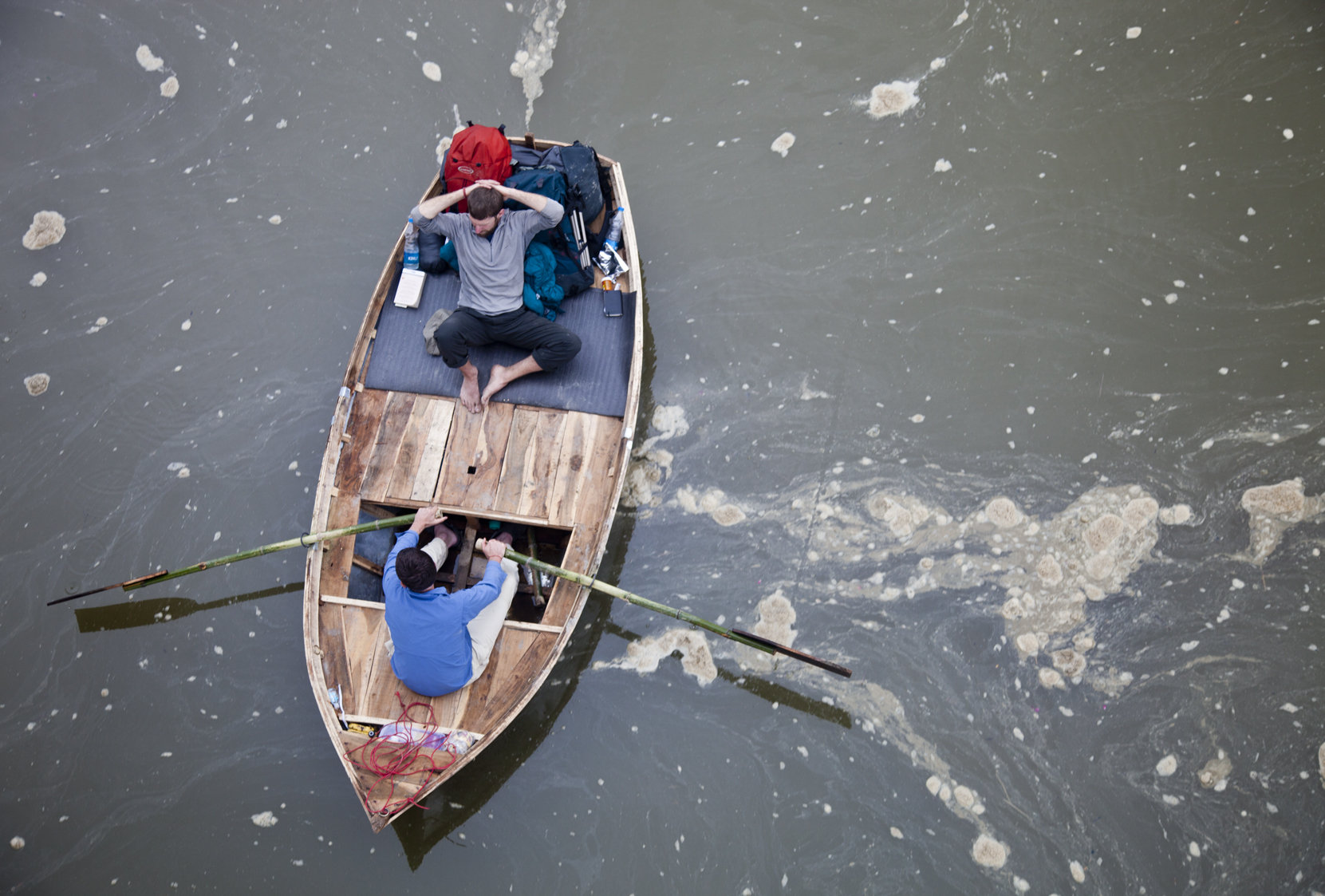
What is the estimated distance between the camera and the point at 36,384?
4.66m

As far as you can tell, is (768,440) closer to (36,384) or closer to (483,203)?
(483,203)

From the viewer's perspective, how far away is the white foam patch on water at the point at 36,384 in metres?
4.66

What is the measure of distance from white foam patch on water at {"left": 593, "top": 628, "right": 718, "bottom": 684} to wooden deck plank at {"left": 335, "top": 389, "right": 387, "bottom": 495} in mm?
1644

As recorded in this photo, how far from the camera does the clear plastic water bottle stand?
14.0ft

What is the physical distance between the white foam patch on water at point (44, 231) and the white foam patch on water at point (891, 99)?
517 cm

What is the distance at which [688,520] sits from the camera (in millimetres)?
4379

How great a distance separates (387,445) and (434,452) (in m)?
0.26

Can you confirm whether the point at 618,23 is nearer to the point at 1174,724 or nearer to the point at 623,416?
the point at 623,416

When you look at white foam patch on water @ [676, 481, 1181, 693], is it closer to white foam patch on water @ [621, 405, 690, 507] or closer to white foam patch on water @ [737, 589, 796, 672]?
white foam patch on water @ [737, 589, 796, 672]

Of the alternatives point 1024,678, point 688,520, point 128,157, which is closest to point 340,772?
point 688,520

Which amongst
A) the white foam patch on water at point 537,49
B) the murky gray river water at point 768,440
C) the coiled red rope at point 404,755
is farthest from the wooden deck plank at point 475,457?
the white foam patch on water at point 537,49

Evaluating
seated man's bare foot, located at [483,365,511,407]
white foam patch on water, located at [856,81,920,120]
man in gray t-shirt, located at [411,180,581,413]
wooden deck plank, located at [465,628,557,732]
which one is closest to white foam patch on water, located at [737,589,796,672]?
wooden deck plank, located at [465,628,557,732]

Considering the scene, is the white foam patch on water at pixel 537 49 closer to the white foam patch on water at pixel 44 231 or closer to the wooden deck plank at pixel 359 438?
the wooden deck plank at pixel 359 438

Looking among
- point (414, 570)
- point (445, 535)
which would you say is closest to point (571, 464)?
point (445, 535)
